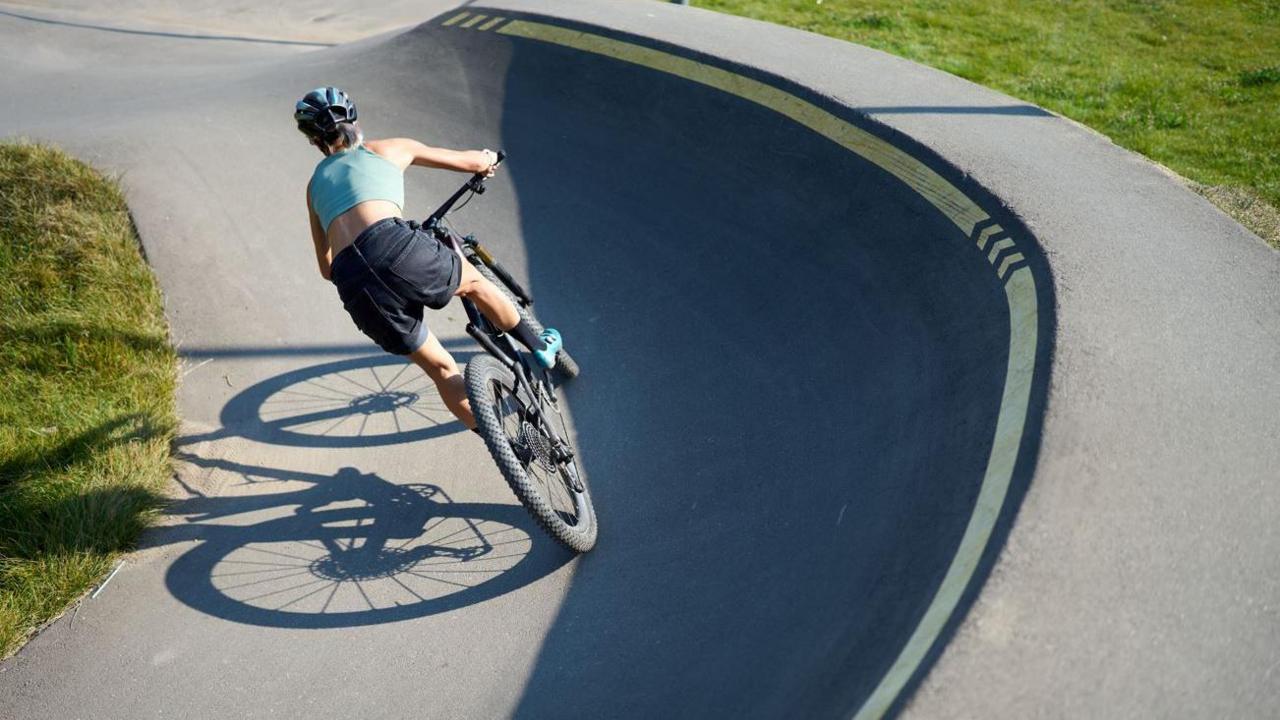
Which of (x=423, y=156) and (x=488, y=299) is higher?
Result: (x=423, y=156)

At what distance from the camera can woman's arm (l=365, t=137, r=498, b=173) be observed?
4.67 m

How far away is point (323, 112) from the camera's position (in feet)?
14.5

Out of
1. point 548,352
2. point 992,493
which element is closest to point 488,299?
point 548,352

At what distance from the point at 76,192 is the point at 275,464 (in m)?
3.79

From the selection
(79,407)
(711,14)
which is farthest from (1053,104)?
(79,407)

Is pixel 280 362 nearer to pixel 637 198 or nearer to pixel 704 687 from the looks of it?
pixel 637 198

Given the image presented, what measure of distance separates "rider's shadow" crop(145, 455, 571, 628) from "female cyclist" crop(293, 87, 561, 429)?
0.85 m

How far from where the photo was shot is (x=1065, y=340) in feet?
14.2

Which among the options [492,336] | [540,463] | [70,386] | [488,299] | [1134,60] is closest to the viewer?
[540,463]

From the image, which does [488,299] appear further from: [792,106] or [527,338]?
[792,106]

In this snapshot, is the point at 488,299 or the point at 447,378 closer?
the point at 447,378

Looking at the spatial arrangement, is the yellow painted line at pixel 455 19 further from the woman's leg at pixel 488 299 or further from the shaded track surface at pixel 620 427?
the woman's leg at pixel 488 299

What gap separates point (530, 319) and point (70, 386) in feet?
10.9

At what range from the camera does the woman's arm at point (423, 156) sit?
4.67 m
